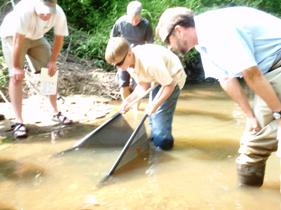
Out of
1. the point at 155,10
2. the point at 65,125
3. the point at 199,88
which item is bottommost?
the point at 199,88

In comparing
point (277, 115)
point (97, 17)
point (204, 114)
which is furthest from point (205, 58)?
point (97, 17)

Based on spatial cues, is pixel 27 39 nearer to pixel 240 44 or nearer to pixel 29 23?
pixel 29 23

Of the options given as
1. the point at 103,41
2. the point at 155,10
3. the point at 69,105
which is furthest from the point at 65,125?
the point at 155,10

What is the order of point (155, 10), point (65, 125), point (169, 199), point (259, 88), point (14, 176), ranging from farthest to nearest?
point (155, 10), point (65, 125), point (14, 176), point (169, 199), point (259, 88)

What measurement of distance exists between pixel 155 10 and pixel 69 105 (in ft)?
11.7

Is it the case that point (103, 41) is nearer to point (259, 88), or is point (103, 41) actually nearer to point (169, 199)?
point (169, 199)

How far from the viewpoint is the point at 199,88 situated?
884 centimetres

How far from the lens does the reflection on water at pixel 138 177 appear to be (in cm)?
389

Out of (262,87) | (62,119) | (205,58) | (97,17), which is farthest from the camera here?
(97,17)

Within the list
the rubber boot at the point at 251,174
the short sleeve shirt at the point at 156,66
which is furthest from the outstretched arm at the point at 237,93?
the short sleeve shirt at the point at 156,66

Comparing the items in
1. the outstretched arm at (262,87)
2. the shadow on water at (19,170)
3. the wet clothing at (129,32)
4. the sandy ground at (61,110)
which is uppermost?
the outstretched arm at (262,87)

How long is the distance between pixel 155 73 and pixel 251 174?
1323 mm

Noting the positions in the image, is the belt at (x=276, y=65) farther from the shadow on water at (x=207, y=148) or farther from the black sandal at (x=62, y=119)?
the black sandal at (x=62, y=119)

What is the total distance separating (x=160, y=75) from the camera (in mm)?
4480
